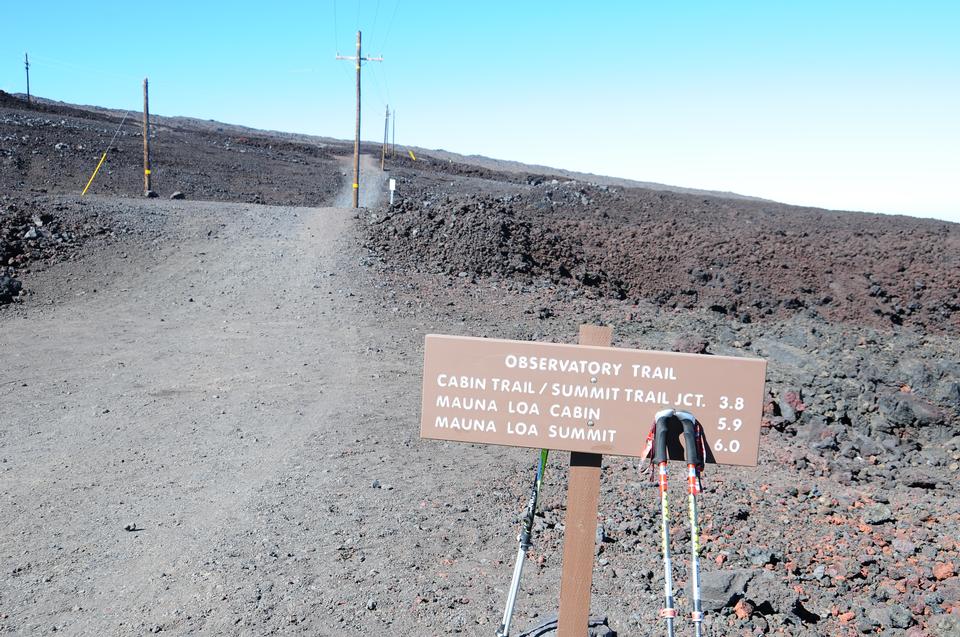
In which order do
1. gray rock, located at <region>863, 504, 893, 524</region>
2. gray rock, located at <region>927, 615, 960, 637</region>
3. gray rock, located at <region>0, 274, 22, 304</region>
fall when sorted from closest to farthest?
1. gray rock, located at <region>927, 615, 960, 637</region>
2. gray rock, located at <region>863, 504, 893, 524</region>
3. gray rock, located at <region>0, 274, 22, 304</region>

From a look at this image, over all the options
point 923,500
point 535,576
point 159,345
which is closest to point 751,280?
point 923,500

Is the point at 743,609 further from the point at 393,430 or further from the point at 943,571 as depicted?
the point at 393,430

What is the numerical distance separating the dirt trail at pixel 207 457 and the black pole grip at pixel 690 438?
2073 mm

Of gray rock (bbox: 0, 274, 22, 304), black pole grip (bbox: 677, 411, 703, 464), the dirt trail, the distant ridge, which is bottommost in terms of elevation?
the dirt trail

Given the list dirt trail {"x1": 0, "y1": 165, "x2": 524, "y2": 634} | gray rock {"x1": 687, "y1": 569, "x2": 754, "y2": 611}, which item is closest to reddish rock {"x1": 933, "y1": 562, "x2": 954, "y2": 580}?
gray rock {"x1": 687, "y1": 569, "x2": 754, "y2": 611}

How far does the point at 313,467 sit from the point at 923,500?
524cm

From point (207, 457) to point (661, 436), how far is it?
494 centimetres

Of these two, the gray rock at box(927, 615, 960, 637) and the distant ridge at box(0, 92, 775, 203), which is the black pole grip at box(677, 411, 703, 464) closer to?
the gray rock at box(927, 615, 960, 637)

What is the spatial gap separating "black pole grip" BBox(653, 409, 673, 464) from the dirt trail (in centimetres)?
200

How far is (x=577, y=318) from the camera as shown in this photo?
42.3 feet

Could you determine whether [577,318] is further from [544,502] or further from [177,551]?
[177,551]

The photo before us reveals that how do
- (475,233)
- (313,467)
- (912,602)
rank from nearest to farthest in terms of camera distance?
(912,602) < (313,467) < (475,233)

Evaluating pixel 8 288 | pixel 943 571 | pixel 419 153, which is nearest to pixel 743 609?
pixel 943 571

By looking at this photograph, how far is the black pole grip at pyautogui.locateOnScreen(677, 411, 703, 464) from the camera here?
2881 millimetres
